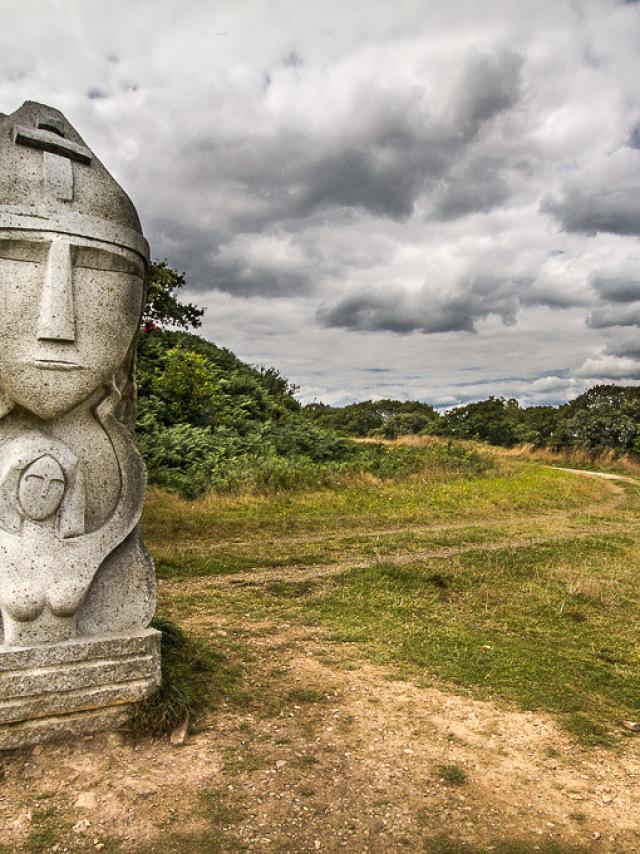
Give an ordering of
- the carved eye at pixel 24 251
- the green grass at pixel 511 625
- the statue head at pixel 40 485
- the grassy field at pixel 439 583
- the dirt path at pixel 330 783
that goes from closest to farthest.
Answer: the dirt path at pixel 330 783 → the carved eye at pixel 24 251 → the statue head at pixel 40 485 → the green grass at pixel 511 625 → the grassy field at pixel 439 583

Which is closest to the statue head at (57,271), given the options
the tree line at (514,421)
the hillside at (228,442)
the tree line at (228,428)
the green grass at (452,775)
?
the green grass at (452,775)

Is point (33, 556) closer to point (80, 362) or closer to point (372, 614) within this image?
point (80, 362)

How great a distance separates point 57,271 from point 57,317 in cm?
22

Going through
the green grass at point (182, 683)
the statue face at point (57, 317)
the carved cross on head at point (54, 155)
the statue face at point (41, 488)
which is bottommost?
the green grass at point (182, 683)

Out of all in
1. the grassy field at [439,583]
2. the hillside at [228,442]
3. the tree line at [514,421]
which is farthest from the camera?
the tree line at [514,421]

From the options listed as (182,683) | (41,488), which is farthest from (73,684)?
(41,488)

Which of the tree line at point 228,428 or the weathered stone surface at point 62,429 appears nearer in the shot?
the weathered stone surface at point 62,429

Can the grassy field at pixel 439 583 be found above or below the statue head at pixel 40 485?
below

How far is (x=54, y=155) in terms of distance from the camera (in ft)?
10.3

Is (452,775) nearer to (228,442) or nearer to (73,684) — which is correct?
(73,684)

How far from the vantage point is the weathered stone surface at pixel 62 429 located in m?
3.00

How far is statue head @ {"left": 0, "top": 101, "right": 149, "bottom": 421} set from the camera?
2986 millimetres

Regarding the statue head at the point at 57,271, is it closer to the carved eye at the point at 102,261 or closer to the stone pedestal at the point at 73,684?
the carved eye at the point at 102,261

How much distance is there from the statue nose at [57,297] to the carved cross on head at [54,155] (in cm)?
26
